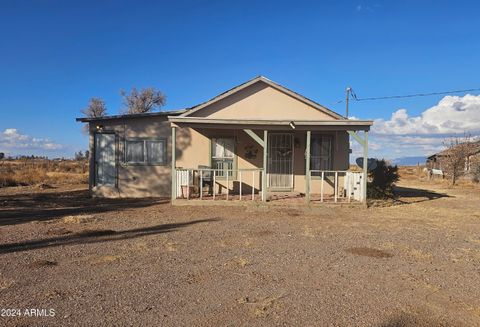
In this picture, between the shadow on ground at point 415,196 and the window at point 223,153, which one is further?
the shadow on ground at point 415,196

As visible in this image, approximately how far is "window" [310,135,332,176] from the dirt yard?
429 centimetres

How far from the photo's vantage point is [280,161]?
47.7ft

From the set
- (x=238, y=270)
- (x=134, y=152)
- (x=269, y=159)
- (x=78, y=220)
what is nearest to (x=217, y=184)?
(x=269, y=159)

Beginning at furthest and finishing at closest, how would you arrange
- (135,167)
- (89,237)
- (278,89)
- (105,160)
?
(105,160) → (135,167) → (278,89) → (89,237)

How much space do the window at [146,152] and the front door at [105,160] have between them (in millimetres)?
601

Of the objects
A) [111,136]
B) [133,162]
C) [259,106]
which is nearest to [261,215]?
[259,106]

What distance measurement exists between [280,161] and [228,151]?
6.49 ft

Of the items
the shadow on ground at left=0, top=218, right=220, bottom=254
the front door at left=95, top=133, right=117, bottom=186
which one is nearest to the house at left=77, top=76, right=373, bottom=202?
the front door at left=95, top=133, right=117, bottom=186

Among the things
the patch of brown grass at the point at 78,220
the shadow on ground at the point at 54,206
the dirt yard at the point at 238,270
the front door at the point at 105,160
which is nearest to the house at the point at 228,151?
the front door at the point at 105,160

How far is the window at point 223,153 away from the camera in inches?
575

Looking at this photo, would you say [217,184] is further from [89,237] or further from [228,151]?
[89,237]

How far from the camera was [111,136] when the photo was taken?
1520 centimetres

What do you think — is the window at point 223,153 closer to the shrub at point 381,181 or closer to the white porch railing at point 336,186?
the white porch railing at point 336,186

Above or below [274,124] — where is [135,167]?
below
